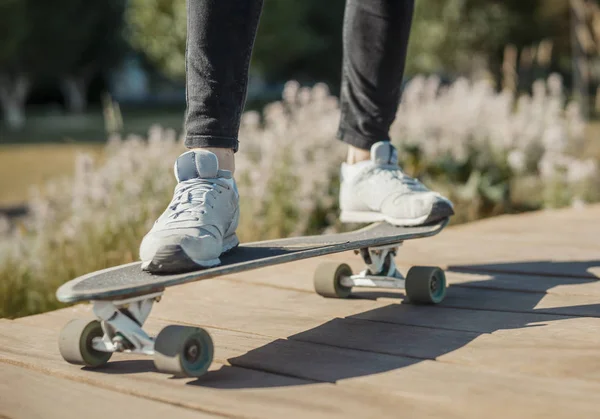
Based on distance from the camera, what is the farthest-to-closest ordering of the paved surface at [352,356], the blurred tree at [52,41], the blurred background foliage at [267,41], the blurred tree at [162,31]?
1. the blurred tree at [52,41]
2. the blurred tree at [162,31]
3. the blurred background foliage at [267,41]
4. the paved surface at [352,356]

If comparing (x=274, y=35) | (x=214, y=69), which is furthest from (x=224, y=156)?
(x=274, y=35)

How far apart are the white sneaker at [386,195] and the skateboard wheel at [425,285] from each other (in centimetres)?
16

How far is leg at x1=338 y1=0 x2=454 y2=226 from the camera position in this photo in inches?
89.9

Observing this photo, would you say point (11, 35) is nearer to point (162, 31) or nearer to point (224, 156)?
point (162, 31)

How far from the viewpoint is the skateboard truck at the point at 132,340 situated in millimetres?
1427

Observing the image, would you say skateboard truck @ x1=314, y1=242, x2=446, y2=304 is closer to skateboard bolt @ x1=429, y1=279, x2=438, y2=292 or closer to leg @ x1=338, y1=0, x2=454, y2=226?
skateboard bolt @ x1=429, y1=279, x2=438, y2=292

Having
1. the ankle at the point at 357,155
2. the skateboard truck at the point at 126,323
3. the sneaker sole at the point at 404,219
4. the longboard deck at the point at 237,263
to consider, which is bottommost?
the skateboard truck at the point at 126,323

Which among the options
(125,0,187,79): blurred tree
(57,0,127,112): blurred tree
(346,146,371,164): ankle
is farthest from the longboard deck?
(57,0,127,112): blurred tree

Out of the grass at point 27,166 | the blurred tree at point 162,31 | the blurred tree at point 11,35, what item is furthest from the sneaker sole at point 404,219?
the blurred tree at point 11,35

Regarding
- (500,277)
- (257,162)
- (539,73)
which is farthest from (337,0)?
(500,277)

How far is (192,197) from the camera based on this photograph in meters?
1.69

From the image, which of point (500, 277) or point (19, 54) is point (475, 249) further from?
point (19, 54)

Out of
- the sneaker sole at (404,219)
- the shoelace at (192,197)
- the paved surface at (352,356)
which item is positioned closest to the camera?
the paved surface at (352,356)

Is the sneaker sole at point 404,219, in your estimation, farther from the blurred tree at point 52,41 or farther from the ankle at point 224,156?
the blurred tree at point 52,41
